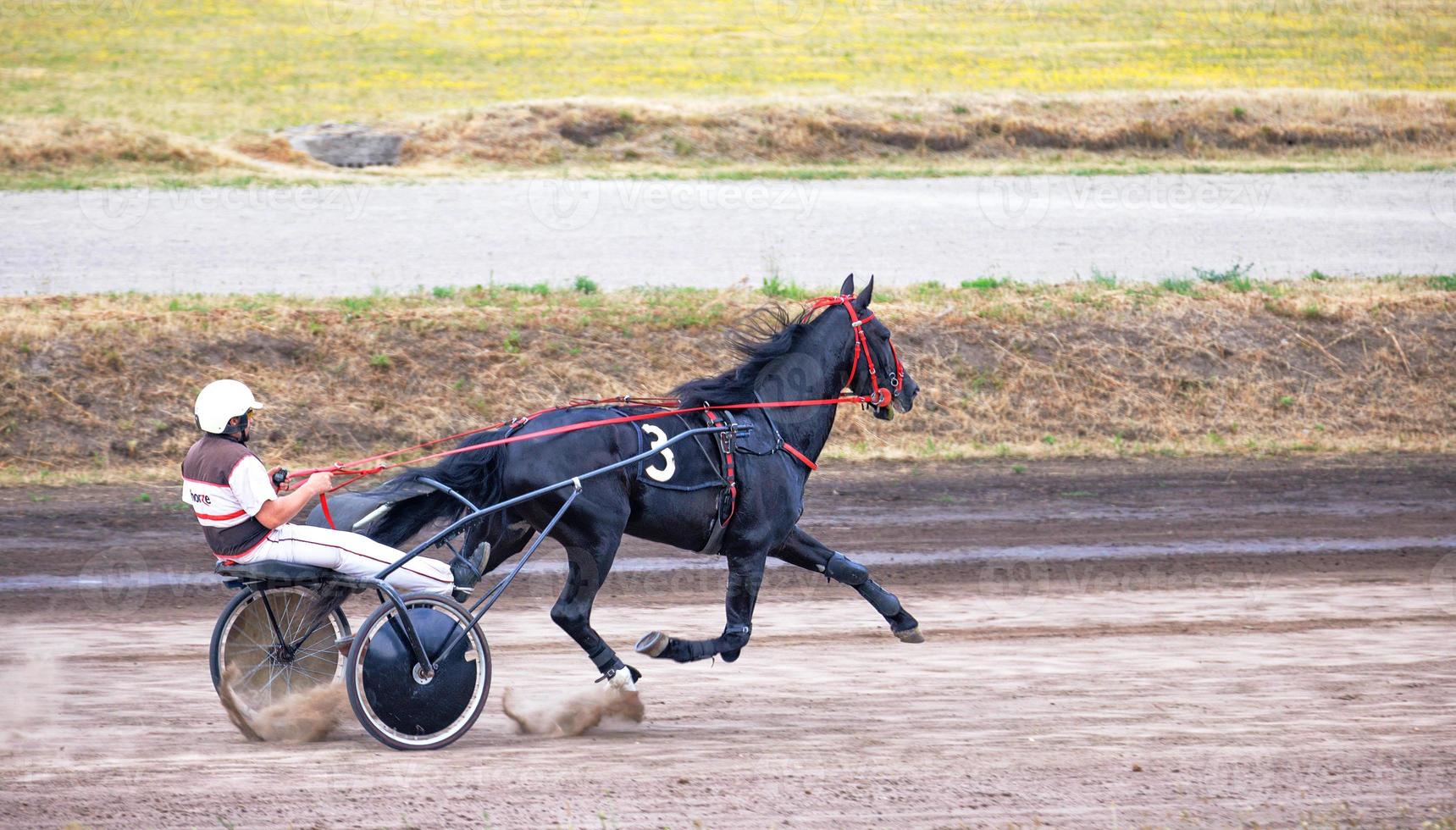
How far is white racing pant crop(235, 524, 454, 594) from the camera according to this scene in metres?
5.82

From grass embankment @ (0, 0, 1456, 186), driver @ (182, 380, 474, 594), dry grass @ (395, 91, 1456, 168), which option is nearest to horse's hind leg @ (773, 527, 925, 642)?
driver @ (182, 380, 474, 594)

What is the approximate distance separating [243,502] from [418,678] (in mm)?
967

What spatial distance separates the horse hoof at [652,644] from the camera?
6.24 metres

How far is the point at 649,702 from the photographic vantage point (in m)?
6.88

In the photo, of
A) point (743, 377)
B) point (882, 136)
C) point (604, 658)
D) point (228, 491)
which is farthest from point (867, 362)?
point (882, 136)

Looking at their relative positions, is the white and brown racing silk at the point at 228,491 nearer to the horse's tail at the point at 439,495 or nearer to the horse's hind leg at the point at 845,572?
the horse's tail at the point at 439,495

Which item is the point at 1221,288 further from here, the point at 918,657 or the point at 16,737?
the point at 16,737

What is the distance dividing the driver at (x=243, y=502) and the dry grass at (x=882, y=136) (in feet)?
57.8

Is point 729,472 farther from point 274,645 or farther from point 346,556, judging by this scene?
point 274,645

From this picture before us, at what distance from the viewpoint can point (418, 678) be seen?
5863 mm

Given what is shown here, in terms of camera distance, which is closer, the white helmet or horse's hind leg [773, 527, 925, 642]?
the white helmet

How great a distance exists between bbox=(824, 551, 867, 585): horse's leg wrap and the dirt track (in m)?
0.55

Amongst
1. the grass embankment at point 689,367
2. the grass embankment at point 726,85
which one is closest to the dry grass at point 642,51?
the grass embankment at point 726,85

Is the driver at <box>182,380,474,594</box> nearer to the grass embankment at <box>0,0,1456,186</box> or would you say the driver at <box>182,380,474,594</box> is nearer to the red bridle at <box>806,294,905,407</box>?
the red bridle at <box>806,294,905,407</box>
